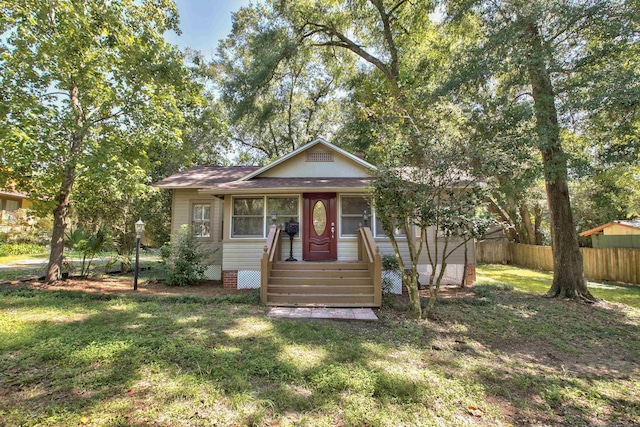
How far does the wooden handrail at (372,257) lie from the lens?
7152mm

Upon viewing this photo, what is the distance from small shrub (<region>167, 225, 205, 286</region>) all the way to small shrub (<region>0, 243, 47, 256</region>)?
12.8m

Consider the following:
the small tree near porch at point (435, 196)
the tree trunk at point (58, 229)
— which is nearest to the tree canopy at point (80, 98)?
the tree trunk at point (58, 229)

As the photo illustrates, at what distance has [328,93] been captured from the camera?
20656 millimetres

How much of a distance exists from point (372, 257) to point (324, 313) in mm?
1915

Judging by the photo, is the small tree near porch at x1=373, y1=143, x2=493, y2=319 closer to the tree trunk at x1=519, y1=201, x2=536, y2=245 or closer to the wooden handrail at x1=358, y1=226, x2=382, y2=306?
the wooden handrail at x1=358, y1=226, x2=382, y2=306

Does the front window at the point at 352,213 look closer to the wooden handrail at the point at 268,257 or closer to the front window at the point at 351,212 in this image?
the front window at the point at 351,212

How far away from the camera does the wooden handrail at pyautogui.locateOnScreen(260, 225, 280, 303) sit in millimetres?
7375

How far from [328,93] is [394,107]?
47.6 ft

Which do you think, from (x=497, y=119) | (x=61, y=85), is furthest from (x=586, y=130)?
(x=61, y=85)

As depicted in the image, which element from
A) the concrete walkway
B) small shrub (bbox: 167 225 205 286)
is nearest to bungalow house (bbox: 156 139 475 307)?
the concrete walkway

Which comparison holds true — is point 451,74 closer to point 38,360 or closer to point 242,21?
point 38,360

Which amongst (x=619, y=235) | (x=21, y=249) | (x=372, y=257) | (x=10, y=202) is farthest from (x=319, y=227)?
(x=10, y=202)

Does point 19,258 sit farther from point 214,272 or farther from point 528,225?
point 528,225

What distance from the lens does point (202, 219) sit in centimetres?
1121
